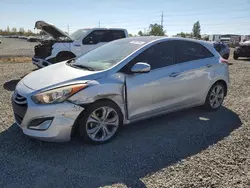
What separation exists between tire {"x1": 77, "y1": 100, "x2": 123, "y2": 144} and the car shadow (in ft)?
0.42

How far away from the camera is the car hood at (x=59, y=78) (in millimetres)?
3465

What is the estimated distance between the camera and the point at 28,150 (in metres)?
3.45

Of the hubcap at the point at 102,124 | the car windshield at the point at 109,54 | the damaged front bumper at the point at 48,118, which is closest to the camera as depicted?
the damaged front bumper at the point at 48,118

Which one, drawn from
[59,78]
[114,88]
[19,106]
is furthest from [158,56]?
[19,106]

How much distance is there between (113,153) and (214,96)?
280 centimetres

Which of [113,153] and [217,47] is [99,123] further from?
[217,47]

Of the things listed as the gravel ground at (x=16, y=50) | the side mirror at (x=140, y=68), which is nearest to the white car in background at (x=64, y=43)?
the side mirror at (x=140, y=68)

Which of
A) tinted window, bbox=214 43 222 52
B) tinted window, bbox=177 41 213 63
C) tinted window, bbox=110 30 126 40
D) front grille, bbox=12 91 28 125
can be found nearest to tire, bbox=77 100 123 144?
front grille, bbox=12 91 28 125

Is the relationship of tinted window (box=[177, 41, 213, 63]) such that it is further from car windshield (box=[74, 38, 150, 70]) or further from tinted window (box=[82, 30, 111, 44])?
tinted window (box=[82, 30, 111, 44])

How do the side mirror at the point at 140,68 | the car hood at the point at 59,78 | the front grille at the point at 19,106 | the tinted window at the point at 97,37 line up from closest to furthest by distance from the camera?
the front grille at the point at 19,106 < the car hood at the point at 59,78 < the side mirror at the point at 140,68 < the tinted window at the point at 97,37

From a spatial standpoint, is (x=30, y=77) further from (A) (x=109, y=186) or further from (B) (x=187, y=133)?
(B) (x=187, y=133)

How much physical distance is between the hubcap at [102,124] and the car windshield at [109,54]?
69cm

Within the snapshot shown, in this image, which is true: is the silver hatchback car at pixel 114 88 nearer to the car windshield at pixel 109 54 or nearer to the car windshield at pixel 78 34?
the car windshield at pixel 109 54

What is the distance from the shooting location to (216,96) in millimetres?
5273
